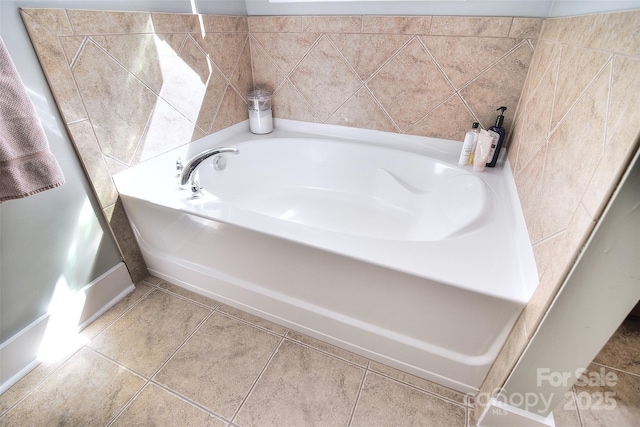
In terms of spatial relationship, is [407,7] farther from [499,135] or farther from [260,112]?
[260,112]

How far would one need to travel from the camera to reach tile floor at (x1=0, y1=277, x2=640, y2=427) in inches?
40.6

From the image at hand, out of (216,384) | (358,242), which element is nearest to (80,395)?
(216,384)

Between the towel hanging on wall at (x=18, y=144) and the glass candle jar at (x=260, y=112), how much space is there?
113 cm

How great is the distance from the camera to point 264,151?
1860 mm

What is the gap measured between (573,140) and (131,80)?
151 centimetres

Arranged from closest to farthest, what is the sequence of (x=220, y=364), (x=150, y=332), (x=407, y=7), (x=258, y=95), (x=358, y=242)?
(x=358, y=242) → (x=220, y=364) → (x=150, y=332) → (x=407, y=7) → (x=258, y=95)

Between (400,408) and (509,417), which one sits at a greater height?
(509,417)

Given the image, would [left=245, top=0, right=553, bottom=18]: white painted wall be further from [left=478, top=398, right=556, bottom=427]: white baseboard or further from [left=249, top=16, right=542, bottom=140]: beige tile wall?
[left=478, top=398, right=556, bottom=427]: white baseboard

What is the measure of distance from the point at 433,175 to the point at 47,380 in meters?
1.84

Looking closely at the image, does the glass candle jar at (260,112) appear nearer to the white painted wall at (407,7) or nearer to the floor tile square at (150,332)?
the white painted wall at (407,7)

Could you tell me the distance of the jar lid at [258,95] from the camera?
1.83m

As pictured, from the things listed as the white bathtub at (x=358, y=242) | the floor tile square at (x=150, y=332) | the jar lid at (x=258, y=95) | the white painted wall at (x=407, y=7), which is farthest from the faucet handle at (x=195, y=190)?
the white painted wall at (x=407, y=7)

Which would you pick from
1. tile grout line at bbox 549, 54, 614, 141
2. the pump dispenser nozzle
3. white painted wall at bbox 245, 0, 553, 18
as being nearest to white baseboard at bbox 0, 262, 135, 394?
white painted wall at bbox 245, 0, 553, 18

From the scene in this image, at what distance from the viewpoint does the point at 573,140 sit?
2.41 feet
